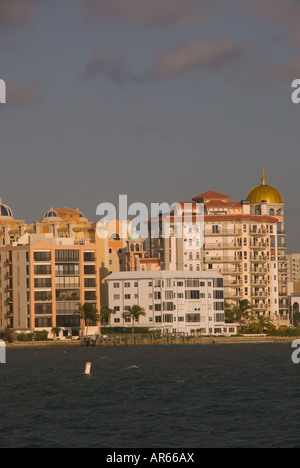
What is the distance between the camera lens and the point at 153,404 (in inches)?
3292

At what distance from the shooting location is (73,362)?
152 m

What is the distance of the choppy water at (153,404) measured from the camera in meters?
63.6

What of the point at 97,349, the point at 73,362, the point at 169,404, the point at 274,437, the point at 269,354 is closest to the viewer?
the point at 274,437

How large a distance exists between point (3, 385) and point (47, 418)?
3493 cm

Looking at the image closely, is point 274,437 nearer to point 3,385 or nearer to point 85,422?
point 85,422

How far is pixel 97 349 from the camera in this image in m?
197

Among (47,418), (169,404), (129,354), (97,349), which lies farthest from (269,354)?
(47,418)

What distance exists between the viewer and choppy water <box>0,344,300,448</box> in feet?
209

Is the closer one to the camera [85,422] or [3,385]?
[85,422]

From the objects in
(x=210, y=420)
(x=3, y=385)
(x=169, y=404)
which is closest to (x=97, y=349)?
(x=3, y=385)
